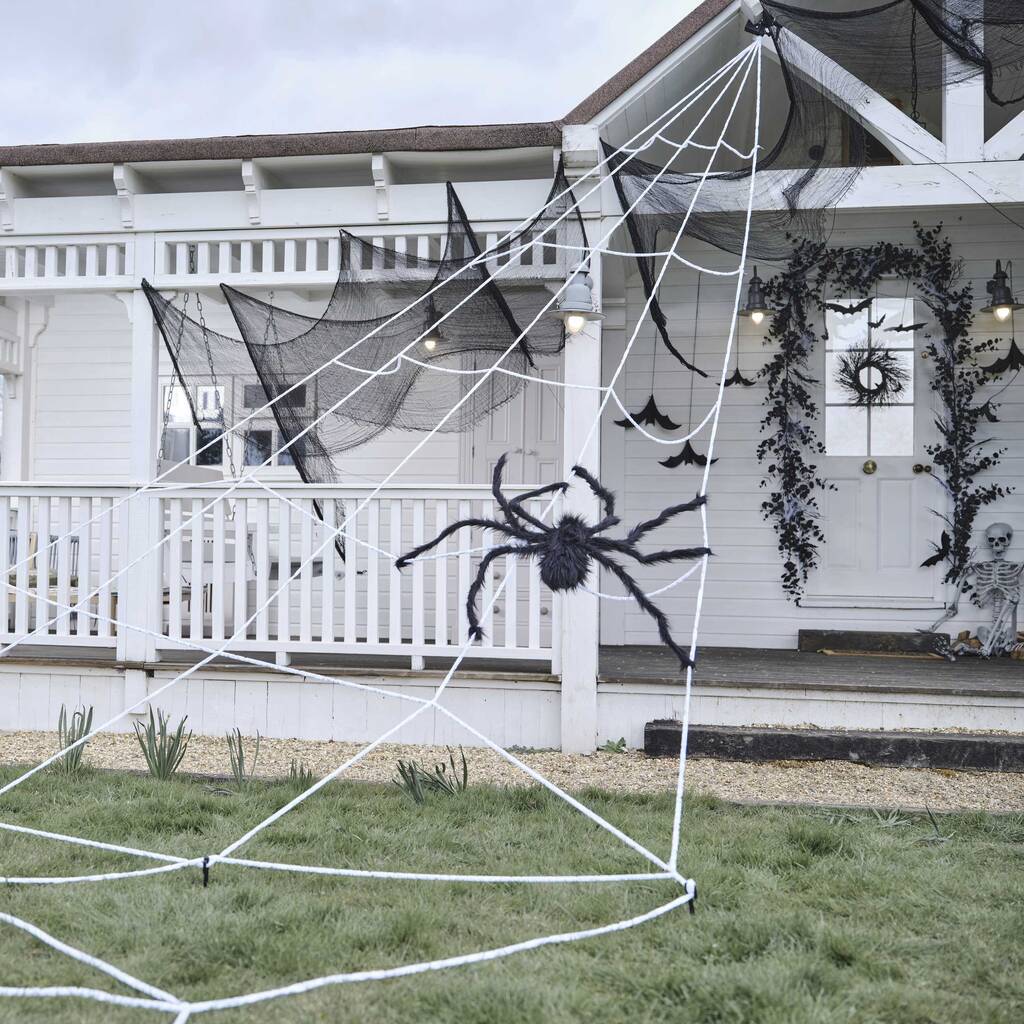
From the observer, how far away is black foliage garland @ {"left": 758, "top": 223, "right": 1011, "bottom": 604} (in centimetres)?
643

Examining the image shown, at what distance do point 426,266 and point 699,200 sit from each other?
132cm

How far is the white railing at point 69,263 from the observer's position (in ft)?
17.9

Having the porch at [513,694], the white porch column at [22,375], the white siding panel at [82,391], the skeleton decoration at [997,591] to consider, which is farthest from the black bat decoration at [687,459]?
the white porch column at [22,375]

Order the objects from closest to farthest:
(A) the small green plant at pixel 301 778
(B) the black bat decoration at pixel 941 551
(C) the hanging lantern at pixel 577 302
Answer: (A) the small green plant at pixel 301 778
(C) the hanging lantern at pixel 577 302
(B) the black bat decoration at pixel 941 551

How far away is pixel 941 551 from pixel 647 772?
295cm

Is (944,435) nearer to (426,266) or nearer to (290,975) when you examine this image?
(426,266)

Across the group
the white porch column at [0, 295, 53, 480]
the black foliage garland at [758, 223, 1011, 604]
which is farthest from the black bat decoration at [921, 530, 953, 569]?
the white porch column at [0, 295, 53, 480]

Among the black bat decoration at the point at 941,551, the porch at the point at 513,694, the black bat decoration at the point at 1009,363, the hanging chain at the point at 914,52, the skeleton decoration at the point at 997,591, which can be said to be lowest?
the porch at the point at 513,694

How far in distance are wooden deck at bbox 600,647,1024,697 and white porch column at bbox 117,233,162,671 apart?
245cm

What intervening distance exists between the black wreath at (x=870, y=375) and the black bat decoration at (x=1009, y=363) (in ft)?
1.65

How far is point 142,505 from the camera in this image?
17.8 ft

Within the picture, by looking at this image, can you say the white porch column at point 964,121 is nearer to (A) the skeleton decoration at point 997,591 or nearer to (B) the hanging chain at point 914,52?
(B) the hanging chain at point 914,52

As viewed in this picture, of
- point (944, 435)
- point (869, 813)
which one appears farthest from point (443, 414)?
point (944, 435)

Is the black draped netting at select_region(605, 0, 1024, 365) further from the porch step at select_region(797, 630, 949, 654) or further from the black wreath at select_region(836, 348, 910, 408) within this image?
the porch step at select_region(797, 630, 949, 654)
